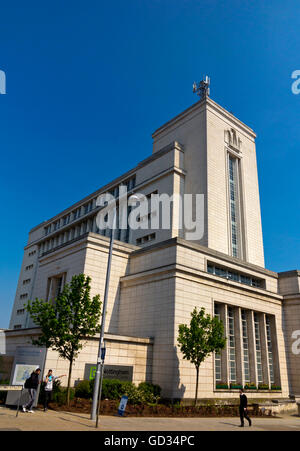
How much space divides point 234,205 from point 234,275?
53.6 ft

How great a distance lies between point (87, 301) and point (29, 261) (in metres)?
50.1

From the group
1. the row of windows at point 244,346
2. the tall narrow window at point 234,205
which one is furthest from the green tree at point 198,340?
the tall narrow window at point 234,205

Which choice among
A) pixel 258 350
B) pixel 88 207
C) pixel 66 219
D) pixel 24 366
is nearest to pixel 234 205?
pixel 258 350

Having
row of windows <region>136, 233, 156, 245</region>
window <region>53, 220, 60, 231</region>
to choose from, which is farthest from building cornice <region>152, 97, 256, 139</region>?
window <region>53, 220, 60, 231</region>

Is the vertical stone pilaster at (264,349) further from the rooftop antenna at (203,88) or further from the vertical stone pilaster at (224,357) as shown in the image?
the rooftop antenna at (203,88)

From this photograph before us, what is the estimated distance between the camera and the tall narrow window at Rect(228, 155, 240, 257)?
44550 mm

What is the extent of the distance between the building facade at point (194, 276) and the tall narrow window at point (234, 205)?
17 centimetres

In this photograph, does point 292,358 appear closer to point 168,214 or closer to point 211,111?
point 168,214

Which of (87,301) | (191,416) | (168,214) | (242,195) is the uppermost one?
(242,195)

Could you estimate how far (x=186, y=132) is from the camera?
49438 mm

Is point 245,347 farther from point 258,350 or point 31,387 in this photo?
point 31,387

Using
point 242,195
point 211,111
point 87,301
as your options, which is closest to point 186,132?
point 211,111

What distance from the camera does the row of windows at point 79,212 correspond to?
168 ft

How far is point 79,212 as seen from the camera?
201ft
